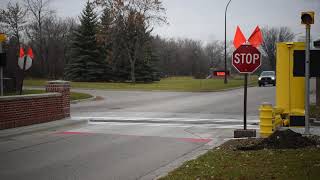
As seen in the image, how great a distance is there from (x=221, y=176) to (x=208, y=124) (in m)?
9.32

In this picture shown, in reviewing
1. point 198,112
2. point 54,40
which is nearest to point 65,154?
point 198,112

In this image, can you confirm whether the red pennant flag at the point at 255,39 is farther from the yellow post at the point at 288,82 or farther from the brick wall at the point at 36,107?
the brick wall at the point at 36,107

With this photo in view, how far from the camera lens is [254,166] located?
25.3 feet

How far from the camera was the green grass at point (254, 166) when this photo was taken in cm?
698

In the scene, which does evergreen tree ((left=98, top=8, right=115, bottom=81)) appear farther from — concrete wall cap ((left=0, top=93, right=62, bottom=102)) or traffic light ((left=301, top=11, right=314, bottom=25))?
traffic light ((left=301, top=11, right=314, bottom=25))

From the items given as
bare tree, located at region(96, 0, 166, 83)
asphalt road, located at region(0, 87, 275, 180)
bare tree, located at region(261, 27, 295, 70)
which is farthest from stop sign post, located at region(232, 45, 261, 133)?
bare tree, located at region(261, 27, 295, 70)

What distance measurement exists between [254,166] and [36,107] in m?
9.05

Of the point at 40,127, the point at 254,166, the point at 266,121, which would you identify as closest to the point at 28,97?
the point at 40,127

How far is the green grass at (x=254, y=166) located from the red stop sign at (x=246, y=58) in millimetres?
3259

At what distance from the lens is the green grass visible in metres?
6.98

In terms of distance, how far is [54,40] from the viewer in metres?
88.6

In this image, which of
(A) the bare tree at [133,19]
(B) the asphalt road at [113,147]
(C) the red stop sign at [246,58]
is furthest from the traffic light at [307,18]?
(A) the bare tree at [133,19]

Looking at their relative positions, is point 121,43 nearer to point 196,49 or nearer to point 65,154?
point 65,154

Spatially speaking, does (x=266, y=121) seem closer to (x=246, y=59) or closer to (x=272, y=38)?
(x=246, y=59)
